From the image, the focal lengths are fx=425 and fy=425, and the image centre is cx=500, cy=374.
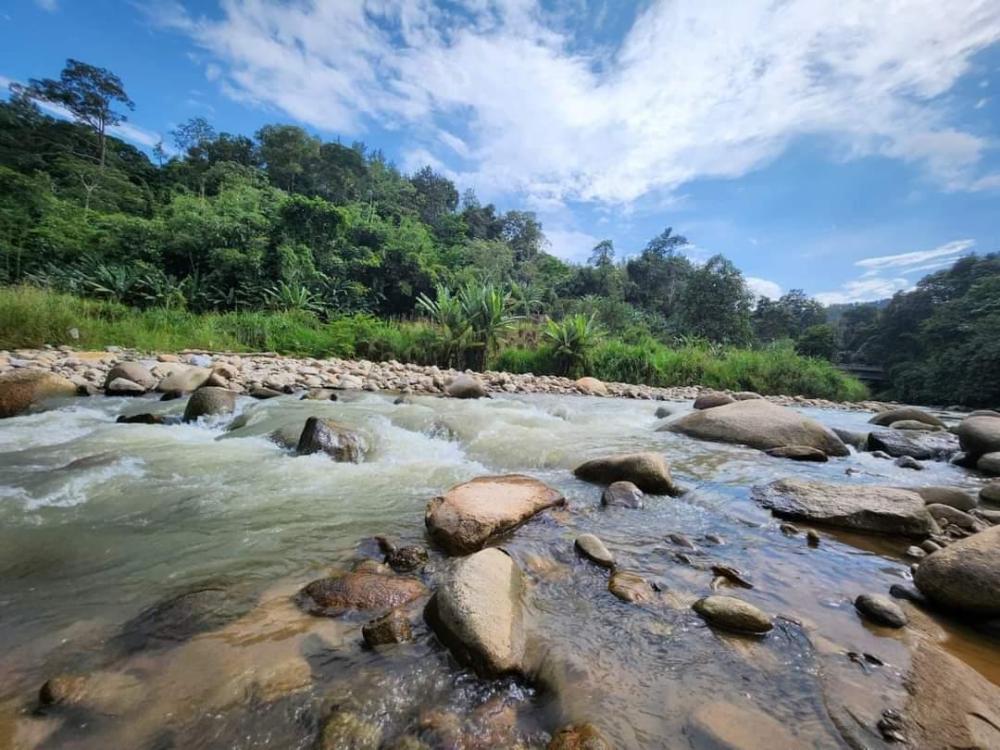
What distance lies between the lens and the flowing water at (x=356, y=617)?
3.91ft

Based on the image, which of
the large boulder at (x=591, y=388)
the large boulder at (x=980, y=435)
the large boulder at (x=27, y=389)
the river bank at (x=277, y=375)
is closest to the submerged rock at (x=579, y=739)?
the large boulder at (x=980, y=435)

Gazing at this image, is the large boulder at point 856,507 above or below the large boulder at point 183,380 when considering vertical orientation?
above

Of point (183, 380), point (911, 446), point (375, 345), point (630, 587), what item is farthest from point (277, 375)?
point (911, 446)

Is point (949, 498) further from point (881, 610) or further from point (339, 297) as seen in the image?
point (339, 297)

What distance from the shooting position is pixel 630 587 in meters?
1.85

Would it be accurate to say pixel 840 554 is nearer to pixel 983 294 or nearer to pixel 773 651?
pixel 773 651

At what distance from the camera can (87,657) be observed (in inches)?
53.9

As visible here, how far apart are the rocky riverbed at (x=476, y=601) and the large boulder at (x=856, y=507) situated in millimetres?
17

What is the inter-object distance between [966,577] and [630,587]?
1.36 m

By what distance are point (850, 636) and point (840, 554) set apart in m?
0.86


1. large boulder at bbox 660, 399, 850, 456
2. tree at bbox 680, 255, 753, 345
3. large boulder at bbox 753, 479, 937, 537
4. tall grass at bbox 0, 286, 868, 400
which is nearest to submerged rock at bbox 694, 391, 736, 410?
large boulder at bbox 660, 399, 850, 456

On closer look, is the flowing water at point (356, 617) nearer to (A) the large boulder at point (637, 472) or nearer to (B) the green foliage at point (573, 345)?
(A) the large boulder at point (637, 472)

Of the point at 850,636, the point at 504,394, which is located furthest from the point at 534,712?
the point at 504,394

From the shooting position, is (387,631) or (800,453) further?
(800,453)
